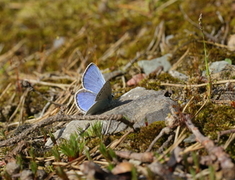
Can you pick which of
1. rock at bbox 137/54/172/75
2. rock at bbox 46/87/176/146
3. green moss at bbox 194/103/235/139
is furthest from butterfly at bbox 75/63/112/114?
rock at bbox 137/54/172/75

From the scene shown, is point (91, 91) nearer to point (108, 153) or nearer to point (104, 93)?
point (104, 93)

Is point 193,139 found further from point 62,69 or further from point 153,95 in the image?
point 62,69

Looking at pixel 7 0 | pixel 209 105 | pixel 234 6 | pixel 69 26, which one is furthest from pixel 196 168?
pixel 7 0

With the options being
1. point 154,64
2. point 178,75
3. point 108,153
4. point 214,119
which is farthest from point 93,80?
point 154,64

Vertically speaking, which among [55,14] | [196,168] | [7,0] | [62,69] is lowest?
[196,168]

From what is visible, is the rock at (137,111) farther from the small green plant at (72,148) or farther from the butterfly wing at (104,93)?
the small green plant at (72,148)

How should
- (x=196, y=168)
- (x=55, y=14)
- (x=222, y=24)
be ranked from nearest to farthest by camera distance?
(x=196, y=168) → (x=222, y=24) → (x=55, y=14)

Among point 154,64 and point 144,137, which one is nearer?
point 144,137
